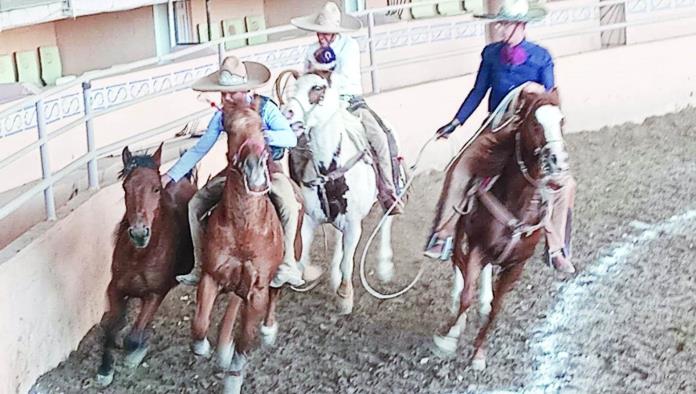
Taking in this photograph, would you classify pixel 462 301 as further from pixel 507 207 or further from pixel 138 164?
pixel 138 164

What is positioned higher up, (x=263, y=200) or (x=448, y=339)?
(x=263, y=200)

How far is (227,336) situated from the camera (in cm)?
684

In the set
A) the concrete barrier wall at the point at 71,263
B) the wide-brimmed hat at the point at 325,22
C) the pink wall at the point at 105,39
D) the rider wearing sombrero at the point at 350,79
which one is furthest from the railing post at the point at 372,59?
the wide-brimmed hat at the point at 325,22

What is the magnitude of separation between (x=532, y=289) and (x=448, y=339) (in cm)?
149

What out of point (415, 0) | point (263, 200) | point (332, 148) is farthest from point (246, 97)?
point (415, 0)

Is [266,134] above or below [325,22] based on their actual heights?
below

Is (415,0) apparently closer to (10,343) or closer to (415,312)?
(415,312)

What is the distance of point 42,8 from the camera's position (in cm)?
1097

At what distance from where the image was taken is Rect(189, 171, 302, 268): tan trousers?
22.4 ft

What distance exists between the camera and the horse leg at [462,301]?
281 inches

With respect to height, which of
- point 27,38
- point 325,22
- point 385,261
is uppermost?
point 325,22

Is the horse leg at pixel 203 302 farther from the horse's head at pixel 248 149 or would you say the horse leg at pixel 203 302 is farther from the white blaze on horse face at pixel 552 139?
the white blaze on horse face at pixel 552 139

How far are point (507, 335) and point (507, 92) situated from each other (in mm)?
1577

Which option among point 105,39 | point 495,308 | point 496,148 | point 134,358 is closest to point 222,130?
point 134,358
